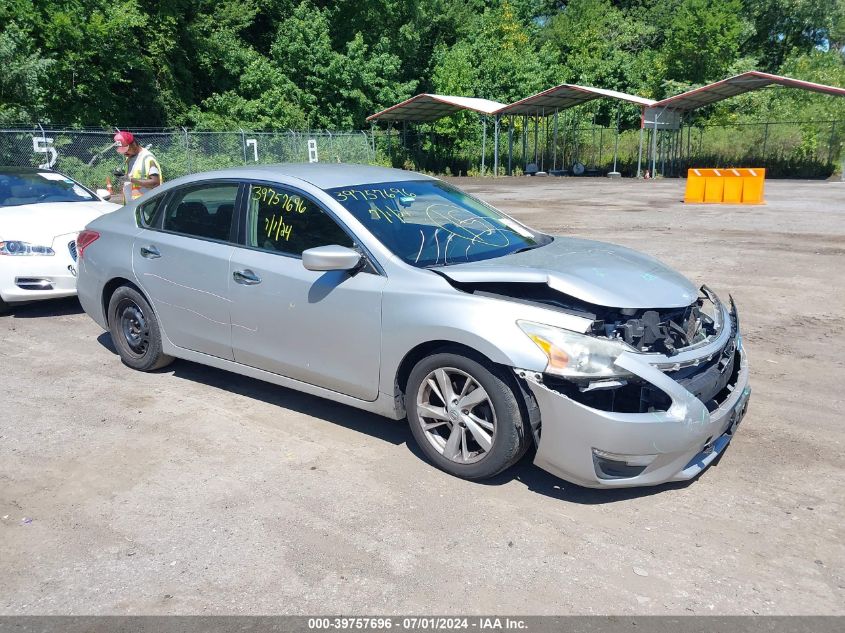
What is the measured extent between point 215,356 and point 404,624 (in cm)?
284

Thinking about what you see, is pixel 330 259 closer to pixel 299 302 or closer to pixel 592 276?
pixel 299 302

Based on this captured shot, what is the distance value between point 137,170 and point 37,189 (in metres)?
1.33

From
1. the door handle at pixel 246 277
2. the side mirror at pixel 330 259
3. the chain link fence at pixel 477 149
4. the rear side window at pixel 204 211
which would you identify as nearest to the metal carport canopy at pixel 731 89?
the chain link fence at pixel 477 149

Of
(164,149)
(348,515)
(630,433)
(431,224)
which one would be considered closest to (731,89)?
(164,149)

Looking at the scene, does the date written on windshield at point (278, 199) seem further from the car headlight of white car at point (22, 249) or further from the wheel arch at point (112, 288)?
the car headlight of white car at point (22, 249)

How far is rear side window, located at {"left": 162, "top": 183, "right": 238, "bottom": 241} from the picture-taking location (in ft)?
16.8

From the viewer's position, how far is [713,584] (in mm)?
3139

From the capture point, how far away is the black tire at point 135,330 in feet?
18.6

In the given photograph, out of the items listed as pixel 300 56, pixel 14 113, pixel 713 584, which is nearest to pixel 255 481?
pixel 713 584

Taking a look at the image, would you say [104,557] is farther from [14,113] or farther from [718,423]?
[14,113]

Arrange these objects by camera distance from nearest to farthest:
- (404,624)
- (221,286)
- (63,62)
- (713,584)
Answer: (404,624)
(713,584)
(221,286)
(63,62)

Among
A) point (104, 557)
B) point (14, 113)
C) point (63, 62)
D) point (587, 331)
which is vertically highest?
point (63, 62)

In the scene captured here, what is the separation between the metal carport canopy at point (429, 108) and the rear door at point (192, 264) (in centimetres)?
2933

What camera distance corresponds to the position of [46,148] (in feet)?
62.7
